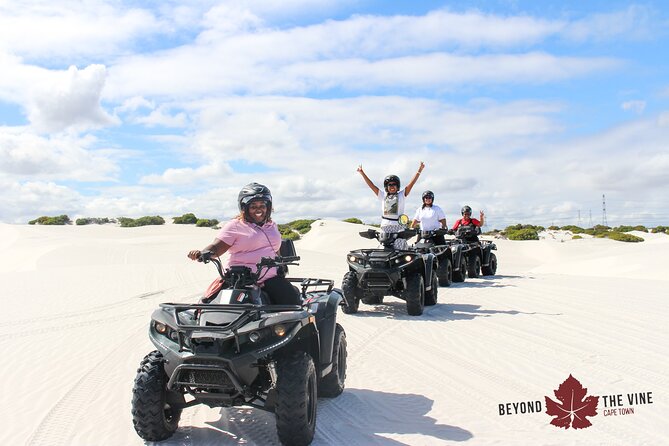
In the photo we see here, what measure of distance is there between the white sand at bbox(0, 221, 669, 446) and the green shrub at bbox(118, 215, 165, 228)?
1244 inches

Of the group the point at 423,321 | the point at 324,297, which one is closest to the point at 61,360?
the point at 324,297

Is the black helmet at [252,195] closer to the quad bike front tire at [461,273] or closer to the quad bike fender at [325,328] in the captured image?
the quad bike fender at [325,328]

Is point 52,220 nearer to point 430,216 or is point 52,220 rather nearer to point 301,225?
point 301,225

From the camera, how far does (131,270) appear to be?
1828 centimetres

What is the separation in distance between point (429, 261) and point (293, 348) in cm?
618

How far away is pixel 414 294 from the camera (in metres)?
9.50

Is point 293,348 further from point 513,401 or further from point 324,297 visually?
point 513,401

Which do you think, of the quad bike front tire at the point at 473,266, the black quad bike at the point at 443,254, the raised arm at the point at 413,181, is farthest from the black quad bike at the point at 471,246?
the raised arm at the point at 413,181

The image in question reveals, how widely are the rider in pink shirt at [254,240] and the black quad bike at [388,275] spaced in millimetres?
4779

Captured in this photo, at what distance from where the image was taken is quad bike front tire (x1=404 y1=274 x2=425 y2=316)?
9508 mm

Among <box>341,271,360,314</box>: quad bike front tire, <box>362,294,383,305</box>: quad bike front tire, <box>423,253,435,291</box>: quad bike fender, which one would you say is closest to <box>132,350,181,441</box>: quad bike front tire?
<box>341,271,360,314</box>: quad bike front tire

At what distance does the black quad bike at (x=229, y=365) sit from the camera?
3.83m

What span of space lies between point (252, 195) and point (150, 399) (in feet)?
5.64

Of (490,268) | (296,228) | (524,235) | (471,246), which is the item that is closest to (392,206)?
(471,246)
